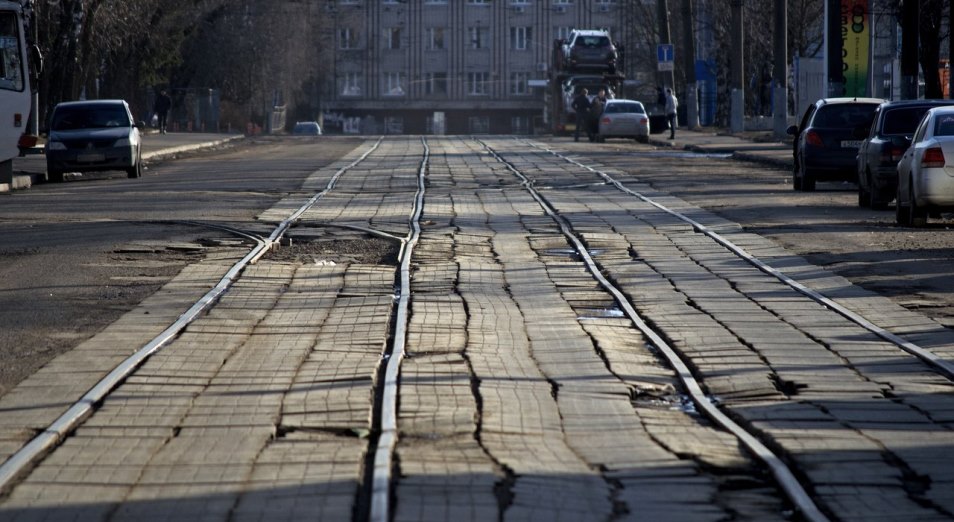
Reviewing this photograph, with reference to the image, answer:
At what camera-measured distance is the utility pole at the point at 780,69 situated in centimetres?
4362

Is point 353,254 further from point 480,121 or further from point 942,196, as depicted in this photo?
point 480,121

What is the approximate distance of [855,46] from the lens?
3681 centimetres

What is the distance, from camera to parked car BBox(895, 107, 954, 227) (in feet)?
55.5

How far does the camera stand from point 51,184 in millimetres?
29094

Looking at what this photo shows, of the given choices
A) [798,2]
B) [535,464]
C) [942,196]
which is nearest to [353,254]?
[942,196]

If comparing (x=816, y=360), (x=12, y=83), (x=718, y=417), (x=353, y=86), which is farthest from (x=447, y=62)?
(x=718, y=417)

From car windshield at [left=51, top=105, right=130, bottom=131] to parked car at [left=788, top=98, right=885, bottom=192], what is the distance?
48.0ft

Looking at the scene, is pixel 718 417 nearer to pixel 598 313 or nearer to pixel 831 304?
pixel 598 313

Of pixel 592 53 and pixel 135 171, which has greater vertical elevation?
pixel 592 53

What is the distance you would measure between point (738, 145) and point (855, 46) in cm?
683

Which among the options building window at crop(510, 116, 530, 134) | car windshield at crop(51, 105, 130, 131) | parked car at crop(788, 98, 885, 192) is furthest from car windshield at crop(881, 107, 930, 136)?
building window at crop(510, 116, 530, 134)

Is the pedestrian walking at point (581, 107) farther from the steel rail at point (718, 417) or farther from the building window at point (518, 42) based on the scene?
the building window at point (518, 42)

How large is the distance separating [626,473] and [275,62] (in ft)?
229

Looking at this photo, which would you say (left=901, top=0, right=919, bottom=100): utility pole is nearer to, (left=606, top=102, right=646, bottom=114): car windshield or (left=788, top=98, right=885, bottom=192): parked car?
(left=788, top=98, right=885, bottom=192): parked car
